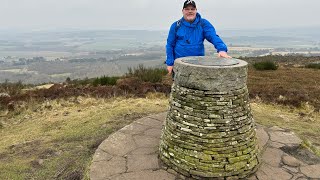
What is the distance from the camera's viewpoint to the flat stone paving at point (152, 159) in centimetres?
405

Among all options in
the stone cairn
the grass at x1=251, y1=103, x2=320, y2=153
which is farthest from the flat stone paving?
the grass at x1=251, y1=103, x2=320, y2=153

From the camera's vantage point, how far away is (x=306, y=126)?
695 centimetres

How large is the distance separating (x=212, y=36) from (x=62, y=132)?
379cm

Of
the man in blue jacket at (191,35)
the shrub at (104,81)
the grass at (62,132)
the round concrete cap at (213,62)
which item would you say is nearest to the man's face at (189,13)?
the man in blue jacket at (191,35)

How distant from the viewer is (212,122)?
3834 mm

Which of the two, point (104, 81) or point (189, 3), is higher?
point (189, 3)

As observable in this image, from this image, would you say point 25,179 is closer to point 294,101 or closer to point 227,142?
point 227,142

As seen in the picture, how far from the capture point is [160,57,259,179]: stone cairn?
3803 mm

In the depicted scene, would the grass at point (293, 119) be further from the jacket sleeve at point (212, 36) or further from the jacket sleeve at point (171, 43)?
the jacket sleeve at point (171, 43)

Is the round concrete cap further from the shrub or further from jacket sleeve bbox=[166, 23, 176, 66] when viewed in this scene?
the shrub

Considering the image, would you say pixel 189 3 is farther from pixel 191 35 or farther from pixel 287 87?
pixel 287 87

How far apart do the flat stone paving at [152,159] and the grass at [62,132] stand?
1.19 ft

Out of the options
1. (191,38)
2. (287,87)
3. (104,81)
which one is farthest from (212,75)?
(104,81)

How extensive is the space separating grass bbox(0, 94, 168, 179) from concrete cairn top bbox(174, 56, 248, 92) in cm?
188
